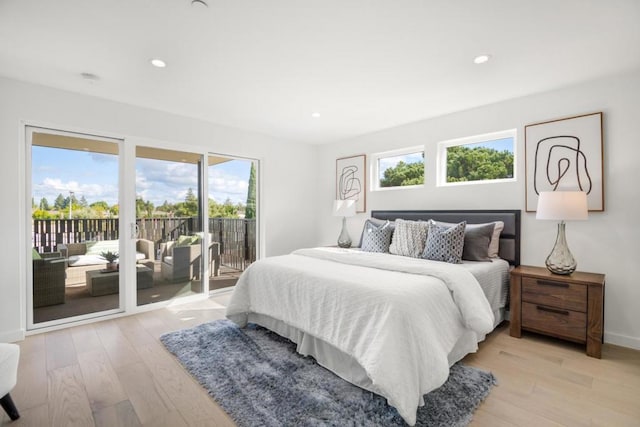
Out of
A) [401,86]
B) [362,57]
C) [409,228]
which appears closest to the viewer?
[362,57]

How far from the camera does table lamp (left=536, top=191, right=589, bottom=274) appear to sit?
8.21ft

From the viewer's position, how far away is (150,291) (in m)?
3.68

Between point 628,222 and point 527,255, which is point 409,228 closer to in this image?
point 527,255

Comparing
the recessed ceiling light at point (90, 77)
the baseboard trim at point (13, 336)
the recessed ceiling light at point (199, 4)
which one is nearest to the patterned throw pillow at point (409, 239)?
the recessed ceiling light at point (199, 4)

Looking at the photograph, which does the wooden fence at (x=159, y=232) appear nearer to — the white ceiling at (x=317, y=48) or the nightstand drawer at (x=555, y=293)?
the white ceiling at (x=317, y=48)

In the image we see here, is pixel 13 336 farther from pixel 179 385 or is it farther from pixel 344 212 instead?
pixel 344 212

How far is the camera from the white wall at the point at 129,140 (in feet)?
8.91

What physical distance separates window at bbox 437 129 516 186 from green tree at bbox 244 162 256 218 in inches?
104

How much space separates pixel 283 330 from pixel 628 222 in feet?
10.2

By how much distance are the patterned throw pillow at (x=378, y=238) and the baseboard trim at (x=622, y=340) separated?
207 centimetres

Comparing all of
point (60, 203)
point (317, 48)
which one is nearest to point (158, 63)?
point (317, 48)

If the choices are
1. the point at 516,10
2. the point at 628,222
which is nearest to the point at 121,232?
the point at 516,10

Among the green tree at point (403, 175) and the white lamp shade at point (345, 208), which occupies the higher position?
the green tree at point (403, 175)

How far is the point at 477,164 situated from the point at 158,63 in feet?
11.3
